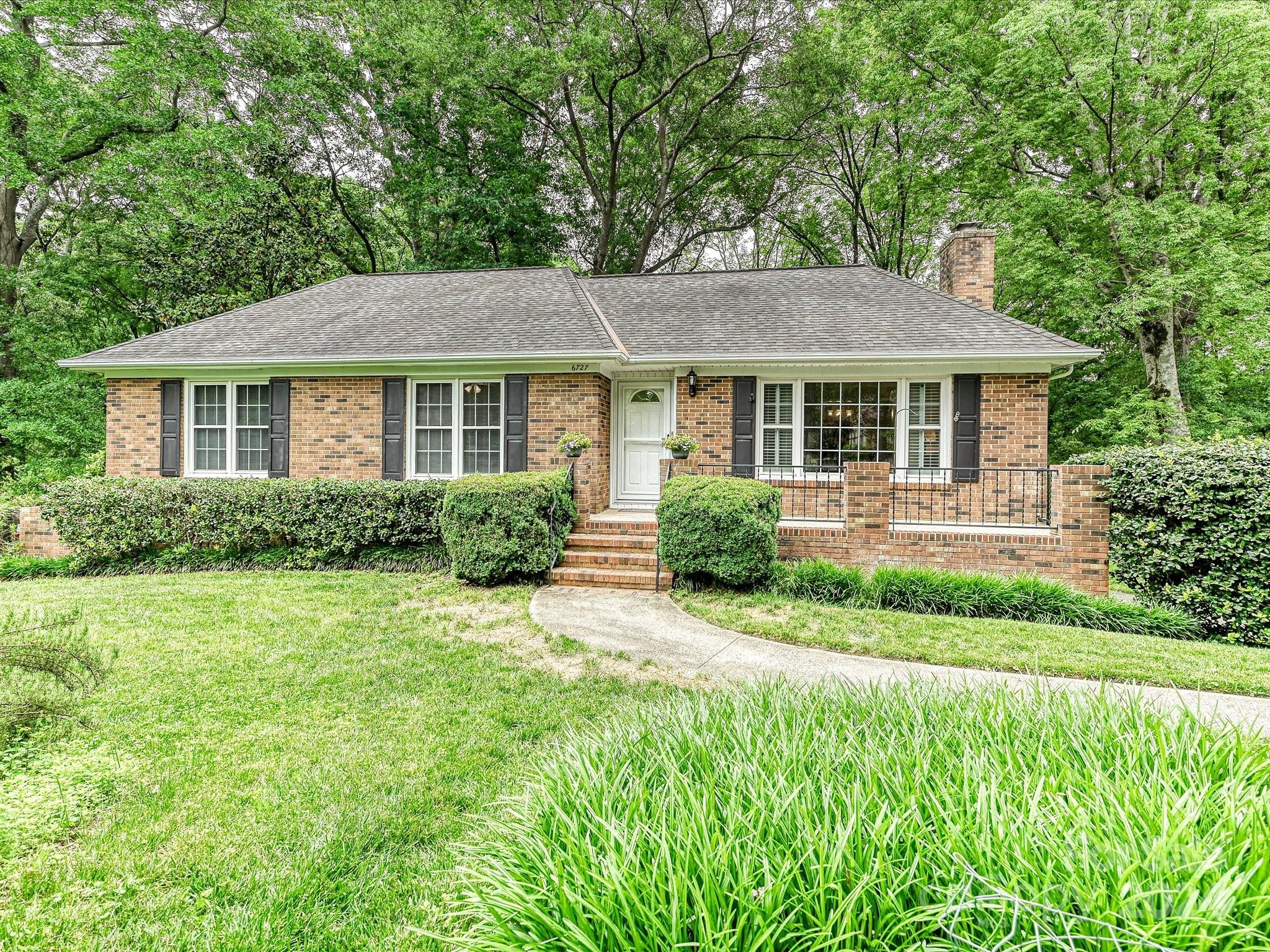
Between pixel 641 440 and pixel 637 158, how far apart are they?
1498 cm

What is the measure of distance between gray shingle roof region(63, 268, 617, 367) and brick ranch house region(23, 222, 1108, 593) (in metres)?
0.07

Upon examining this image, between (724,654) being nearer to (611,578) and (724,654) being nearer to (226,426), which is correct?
(611,578)

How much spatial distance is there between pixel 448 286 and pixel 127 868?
12.5 metres

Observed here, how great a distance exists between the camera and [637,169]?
828 inches

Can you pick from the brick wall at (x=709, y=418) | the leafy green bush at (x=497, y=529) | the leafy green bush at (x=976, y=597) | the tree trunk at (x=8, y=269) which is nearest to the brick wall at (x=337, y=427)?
the leafy green bush at (x=497, y=529)

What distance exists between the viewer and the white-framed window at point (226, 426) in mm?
10594

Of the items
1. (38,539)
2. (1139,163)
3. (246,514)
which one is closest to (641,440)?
(246,514)

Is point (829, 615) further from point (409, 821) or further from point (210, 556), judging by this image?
point (210, 556)

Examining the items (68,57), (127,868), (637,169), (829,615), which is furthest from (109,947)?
(637,169)

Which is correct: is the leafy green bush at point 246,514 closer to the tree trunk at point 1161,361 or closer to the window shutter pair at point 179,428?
the window shutter pair at point 179,428

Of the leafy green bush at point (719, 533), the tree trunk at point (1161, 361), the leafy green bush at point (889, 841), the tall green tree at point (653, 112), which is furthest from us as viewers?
the tall green tree at point (653, 112)

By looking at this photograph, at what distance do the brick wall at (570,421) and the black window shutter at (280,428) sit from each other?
15.3 feet

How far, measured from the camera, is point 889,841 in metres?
1.76

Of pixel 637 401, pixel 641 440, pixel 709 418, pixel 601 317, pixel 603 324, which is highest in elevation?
pixel 601 317
